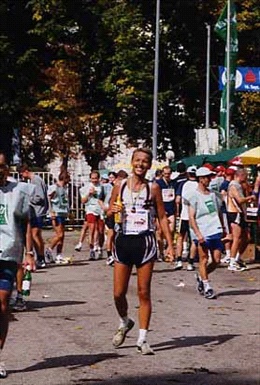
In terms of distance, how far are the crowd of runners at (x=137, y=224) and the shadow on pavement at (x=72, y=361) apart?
39 cm

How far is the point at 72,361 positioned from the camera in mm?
11023

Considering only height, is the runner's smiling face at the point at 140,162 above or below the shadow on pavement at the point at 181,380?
above

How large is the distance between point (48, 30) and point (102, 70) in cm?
914

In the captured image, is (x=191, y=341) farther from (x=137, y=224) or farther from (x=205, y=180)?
(x=205, y=180)

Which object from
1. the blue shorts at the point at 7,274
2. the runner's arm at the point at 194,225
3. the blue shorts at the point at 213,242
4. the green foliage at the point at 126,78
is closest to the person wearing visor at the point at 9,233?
the blue shorts at the point at 7,274

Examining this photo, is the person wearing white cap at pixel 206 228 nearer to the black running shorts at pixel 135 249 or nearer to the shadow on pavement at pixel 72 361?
the black running shorts at pixel 135 249

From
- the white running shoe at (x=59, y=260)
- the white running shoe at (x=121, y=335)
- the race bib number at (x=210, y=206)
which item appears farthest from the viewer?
the white running shoe at (x=59, y=260)

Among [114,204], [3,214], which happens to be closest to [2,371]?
[3,214]

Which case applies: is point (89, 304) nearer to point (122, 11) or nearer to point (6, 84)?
point (6, 84)

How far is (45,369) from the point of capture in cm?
1058

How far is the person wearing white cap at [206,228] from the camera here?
16719mm

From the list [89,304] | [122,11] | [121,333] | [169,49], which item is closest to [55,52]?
[122,11]

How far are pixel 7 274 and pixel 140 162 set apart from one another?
213cm

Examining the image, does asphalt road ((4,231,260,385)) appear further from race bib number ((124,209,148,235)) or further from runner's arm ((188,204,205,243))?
race bib number ((124,209,148,235))
